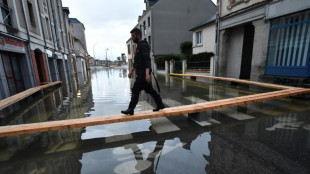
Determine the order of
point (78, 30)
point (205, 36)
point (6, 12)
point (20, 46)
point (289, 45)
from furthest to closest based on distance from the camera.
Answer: point (78, 30)
point (205, 36)
point (20, 46)
point (6, 12)
point (289, 45)

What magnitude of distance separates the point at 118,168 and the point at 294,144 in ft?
10.2

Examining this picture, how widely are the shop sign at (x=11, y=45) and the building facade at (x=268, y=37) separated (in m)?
12.4

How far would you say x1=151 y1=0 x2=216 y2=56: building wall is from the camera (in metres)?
22.8

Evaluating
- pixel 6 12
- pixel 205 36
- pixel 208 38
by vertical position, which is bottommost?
pixel 208 38

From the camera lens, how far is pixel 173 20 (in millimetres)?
23562

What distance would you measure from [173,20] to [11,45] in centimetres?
2079

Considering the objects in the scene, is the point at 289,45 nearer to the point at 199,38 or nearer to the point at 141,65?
the point at 141,65

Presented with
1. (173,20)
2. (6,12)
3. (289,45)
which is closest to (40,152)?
(6,12)

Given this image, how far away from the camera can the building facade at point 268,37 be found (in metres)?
6.61

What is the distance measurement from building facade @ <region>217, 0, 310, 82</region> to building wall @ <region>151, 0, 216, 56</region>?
1401cm

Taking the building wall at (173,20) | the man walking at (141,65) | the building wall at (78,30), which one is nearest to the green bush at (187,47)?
the building wall at (173,20)

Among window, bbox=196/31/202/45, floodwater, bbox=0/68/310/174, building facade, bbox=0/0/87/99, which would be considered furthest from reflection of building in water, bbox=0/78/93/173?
window, bbox=196/31/202/45

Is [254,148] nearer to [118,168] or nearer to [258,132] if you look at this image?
[258,132]

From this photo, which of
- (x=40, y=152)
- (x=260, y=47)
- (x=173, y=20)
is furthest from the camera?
(x=173, y=20)
